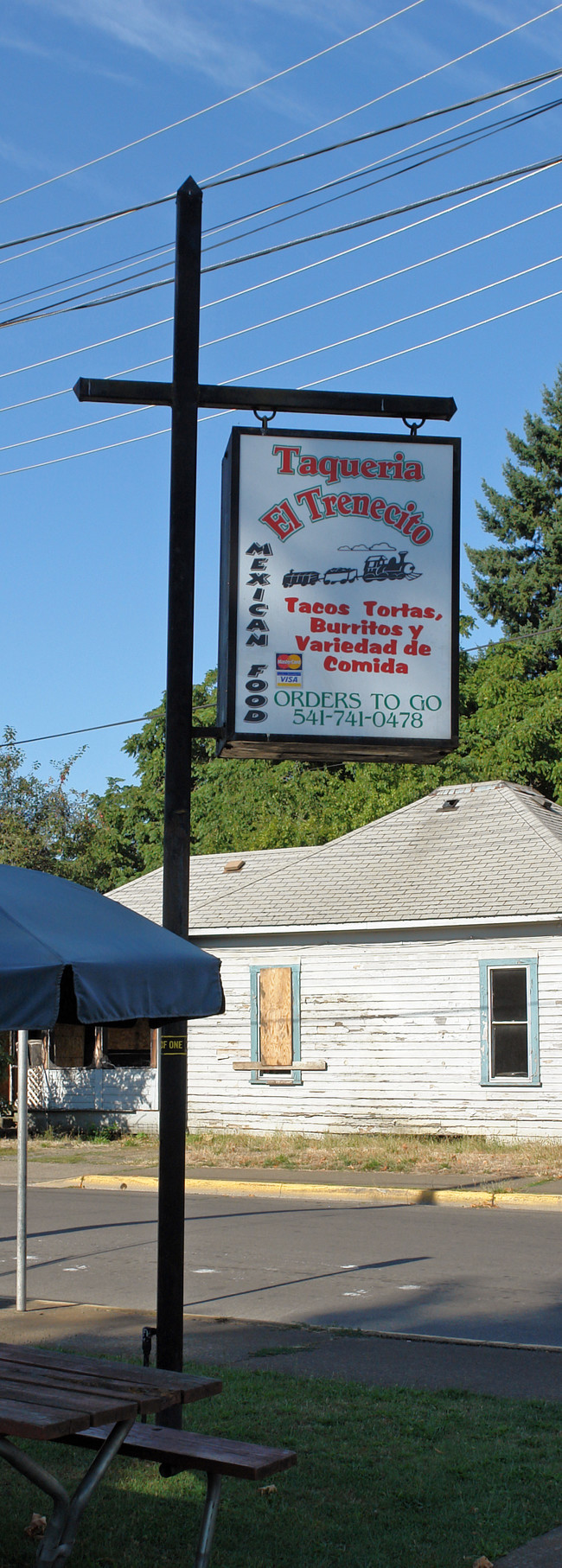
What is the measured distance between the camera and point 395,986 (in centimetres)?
2041

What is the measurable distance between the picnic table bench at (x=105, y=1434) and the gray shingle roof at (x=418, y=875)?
1467 cm

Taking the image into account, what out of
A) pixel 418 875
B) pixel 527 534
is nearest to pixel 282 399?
pixel 418 875

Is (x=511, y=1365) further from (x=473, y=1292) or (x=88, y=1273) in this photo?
(x=88, y=1273)

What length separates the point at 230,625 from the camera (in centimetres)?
609

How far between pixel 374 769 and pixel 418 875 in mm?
12988

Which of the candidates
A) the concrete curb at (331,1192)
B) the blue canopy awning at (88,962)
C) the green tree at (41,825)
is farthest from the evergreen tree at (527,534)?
the blue canopy awning at (88,962)

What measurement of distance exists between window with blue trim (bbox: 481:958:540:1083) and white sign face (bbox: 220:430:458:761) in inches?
526

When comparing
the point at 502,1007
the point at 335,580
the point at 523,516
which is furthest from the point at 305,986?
the point at 523,516

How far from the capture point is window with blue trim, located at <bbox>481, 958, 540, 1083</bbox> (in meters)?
19.0

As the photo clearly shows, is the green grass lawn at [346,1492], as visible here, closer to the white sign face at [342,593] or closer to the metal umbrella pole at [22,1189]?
the metal umbrella pole at [22,1189]

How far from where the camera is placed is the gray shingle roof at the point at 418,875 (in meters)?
19.9

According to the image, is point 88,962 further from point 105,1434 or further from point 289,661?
point 289,661

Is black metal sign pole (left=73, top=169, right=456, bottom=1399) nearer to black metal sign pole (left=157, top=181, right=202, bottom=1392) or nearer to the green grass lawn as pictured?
black metal sign pole (left=157, top=181, right=202, bottom=1392)

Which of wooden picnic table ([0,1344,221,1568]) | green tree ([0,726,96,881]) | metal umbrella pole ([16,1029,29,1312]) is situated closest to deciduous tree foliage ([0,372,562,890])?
green tree ([0,726,96,881])
